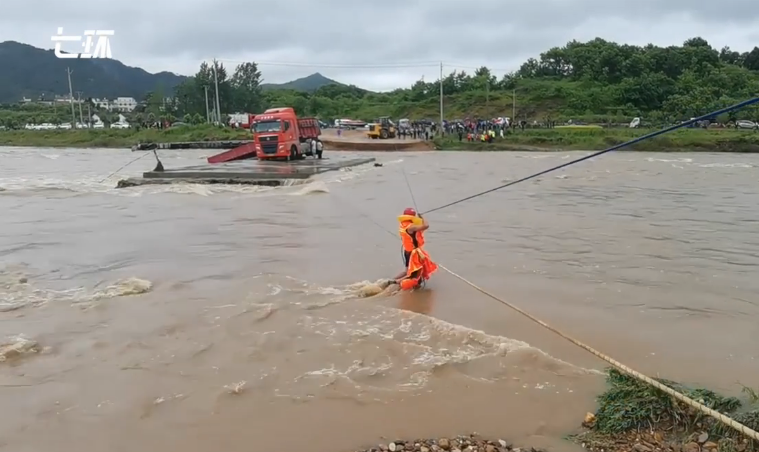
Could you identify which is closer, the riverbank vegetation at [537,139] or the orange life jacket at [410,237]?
the orange life jacket at [410,237]

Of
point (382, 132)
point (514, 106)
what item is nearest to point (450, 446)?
point (382, 132)

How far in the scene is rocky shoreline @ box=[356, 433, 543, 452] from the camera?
13.3 feet

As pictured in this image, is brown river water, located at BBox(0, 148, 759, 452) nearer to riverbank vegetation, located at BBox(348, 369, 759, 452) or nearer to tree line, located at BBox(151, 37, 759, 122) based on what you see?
riverbank vegetation, located at BBox(348, 369, 759, 452)

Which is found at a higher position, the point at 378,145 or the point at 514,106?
the point at 514,106

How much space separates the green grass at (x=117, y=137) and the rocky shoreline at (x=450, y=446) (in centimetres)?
4722

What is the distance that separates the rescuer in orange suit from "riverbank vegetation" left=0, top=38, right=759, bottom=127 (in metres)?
44.7

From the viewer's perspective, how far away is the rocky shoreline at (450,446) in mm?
4047

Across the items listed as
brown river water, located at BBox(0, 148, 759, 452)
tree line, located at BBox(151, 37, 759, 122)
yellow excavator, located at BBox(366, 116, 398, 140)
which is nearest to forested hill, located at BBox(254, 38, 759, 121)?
tree line, located at BBox(151, 37, 759, 122)

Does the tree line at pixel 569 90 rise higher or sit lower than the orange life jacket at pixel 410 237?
higher

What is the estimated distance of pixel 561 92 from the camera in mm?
62719

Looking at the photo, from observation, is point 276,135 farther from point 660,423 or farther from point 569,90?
point 569,90

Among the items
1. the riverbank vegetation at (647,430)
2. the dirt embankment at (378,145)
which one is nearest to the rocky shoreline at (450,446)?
the riverbank vegetation at (647,430)

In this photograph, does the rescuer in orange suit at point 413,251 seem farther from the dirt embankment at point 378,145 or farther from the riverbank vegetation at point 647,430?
the dirt embankment at point 378,145

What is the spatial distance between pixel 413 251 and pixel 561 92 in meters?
58.9
